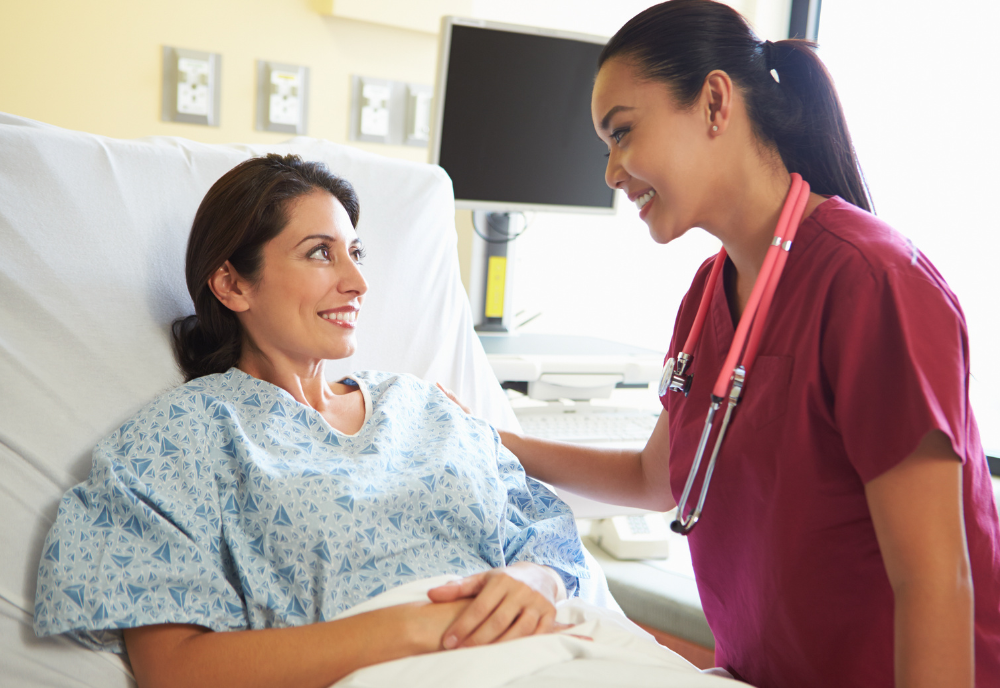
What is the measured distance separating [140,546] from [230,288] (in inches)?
16.7

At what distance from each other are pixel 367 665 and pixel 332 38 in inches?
71.3

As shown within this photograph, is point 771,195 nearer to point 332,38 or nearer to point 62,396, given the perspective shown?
point 62,396

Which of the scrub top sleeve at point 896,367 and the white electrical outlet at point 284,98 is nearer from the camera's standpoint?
the scrub top sleeve at point 896,367

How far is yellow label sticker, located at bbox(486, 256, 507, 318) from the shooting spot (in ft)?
7.27

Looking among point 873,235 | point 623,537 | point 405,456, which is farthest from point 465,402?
point 873,235

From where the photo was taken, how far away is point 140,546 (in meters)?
0.92

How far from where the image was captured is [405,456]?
119 centimetres

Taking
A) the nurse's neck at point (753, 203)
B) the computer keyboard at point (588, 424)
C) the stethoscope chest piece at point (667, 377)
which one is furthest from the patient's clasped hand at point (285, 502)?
the nurse's neck at point (753, 203)

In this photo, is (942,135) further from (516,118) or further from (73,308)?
(73,308)

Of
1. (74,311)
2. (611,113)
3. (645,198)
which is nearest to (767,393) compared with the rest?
(645,198)

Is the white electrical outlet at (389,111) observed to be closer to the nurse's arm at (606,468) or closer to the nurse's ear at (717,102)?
the nurse's arm at (606,468)

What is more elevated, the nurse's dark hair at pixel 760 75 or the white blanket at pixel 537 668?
the nurse's dark hair at pixel 760 75

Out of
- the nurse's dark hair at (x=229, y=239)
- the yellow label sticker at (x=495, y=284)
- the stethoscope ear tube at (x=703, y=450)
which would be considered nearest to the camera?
the stethoscope ear tube at (x=703, y=450)

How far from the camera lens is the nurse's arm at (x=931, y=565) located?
0.76m
